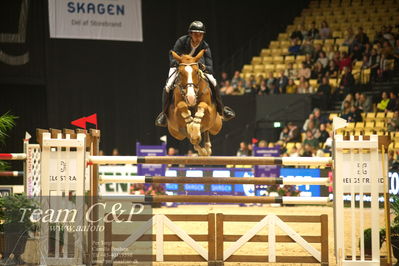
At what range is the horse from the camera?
21.1 feet

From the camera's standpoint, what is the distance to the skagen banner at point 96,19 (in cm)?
1351

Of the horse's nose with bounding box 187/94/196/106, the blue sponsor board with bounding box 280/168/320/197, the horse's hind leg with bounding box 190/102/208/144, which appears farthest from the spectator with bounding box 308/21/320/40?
the horse's nose with bounding box 187/94/196/106

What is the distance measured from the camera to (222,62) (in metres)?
17.9

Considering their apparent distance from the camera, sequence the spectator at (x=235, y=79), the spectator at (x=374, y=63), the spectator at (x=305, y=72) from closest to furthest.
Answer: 1. the spectator at (x=374, y=63)
2. the spectator at (x=305, y=72)
3. the spectator at (x=235, y=79)

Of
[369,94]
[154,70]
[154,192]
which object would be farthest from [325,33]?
[154,192]

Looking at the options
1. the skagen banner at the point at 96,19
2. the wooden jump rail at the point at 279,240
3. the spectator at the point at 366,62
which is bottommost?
the wooden jump rail at the point at 279,240

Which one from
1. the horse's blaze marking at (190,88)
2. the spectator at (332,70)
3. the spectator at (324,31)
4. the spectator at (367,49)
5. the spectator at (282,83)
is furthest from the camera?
the spectator at (324,31)

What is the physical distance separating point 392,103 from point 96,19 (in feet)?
20.3

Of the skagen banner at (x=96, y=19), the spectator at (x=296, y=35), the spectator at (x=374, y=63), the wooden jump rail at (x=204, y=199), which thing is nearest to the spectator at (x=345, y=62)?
the spectator at (x=374, y=63)

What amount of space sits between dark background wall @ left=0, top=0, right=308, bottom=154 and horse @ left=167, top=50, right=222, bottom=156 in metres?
8.17

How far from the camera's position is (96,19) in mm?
13961

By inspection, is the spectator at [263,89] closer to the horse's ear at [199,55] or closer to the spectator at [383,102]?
the spectator at [383,102]

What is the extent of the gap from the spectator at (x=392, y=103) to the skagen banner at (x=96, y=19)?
520 cm

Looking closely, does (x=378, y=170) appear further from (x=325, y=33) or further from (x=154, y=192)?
(x=325, y=33)
